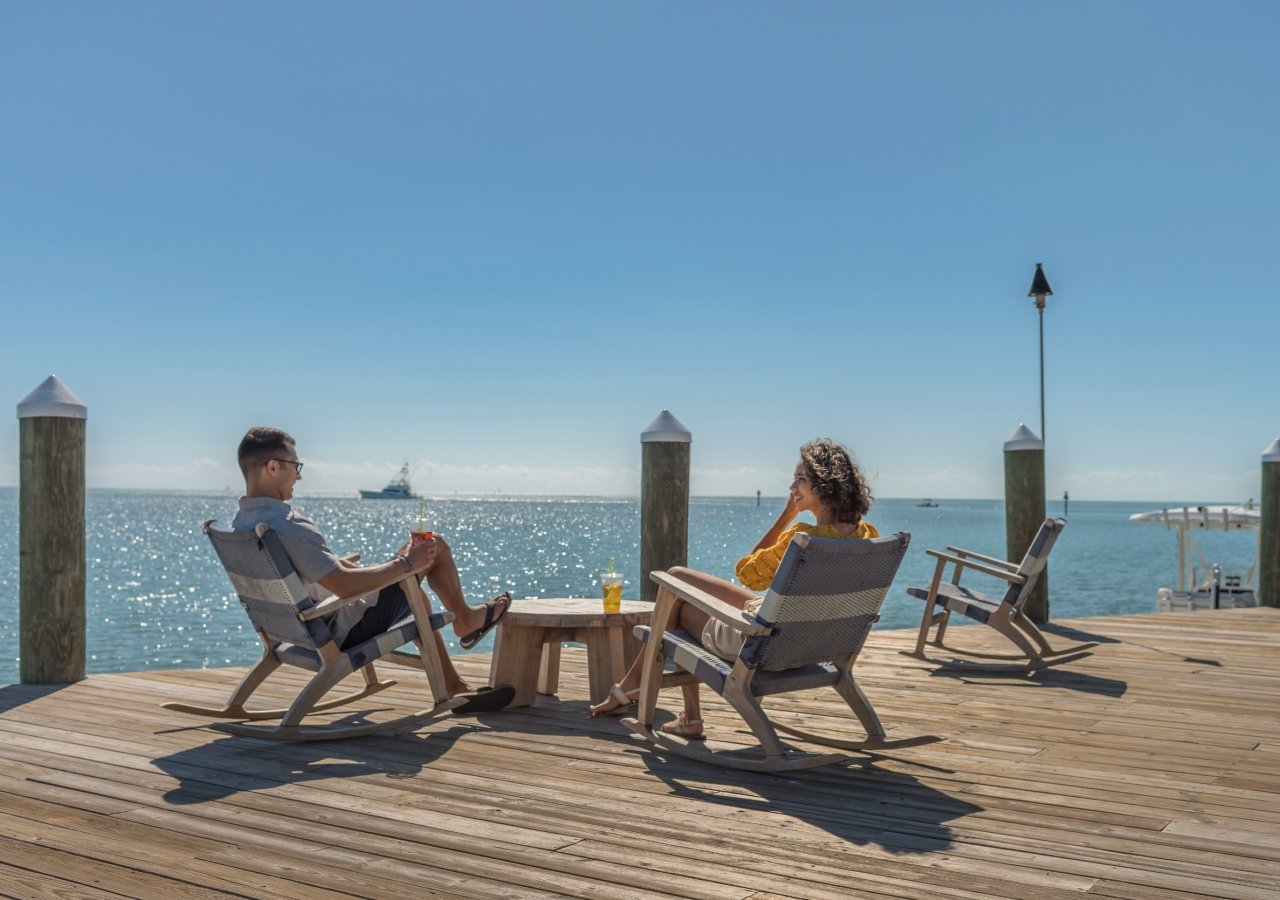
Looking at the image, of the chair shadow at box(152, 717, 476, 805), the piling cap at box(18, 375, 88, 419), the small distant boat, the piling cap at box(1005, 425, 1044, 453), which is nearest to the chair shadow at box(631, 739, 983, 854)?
the chair shadow at box(152, 717, 476, 805)

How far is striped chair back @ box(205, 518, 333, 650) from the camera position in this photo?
12.2 ft

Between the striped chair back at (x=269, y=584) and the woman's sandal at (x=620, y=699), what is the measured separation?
1.09 meters

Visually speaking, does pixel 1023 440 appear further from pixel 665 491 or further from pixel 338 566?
pixel 338 566

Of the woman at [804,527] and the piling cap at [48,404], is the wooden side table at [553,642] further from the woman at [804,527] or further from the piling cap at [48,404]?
the piling cap at [48,404]

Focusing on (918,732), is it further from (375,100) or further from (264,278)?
(264,278)

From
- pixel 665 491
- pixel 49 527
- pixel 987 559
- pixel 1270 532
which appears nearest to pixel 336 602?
pixel 49 527

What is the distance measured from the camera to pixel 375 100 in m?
16.2

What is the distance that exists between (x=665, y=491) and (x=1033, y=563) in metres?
2.04

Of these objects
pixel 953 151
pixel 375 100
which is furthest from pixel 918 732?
pixel 375 100

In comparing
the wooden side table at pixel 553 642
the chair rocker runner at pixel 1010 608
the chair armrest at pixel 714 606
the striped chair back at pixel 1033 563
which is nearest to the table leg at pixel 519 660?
the wooden side table at pixel 553 642

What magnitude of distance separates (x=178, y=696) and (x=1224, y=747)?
14.2 ft

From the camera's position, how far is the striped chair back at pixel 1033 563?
18.4ft

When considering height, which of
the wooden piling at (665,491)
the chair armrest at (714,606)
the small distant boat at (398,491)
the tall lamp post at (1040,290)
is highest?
the tall lamp post at (1040,290)

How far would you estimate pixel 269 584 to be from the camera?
3.79 meters
